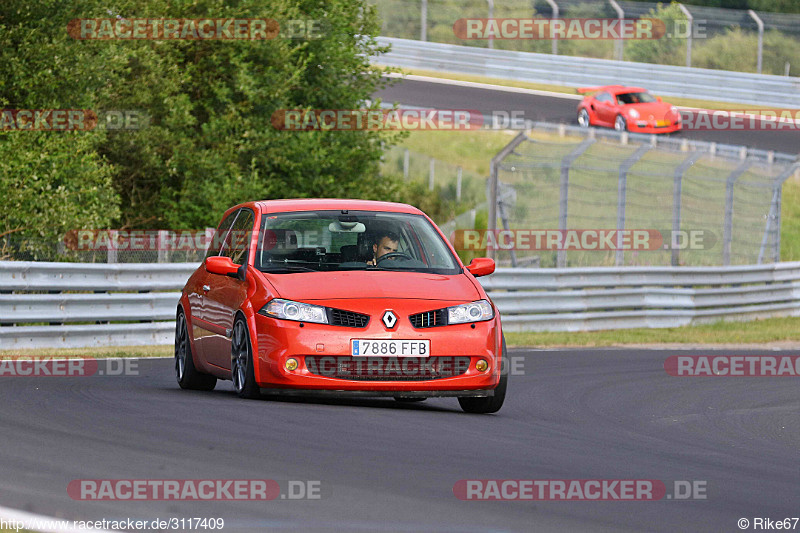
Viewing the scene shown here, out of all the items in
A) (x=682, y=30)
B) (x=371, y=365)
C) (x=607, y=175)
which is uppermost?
(x=371, y=365)

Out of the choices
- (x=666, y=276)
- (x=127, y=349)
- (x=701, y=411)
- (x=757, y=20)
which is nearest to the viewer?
(x=701, y=411)

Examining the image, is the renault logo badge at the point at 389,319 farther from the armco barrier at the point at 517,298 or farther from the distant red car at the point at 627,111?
the distant red car at the point at 627,111

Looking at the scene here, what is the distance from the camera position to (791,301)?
2472 cm

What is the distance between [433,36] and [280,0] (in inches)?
967

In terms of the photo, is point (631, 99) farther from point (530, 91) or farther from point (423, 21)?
point (423, 21)

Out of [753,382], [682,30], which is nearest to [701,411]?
[753,382]

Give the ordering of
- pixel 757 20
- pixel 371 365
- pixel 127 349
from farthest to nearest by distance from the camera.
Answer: pixel 757 20 < pixel 127 349 < pixel 371 365

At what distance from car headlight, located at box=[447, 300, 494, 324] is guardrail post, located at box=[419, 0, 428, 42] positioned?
39.5 meters

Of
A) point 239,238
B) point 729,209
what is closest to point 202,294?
point 239,238

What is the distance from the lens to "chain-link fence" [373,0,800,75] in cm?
4266

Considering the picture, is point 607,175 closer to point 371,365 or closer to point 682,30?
point 682,30

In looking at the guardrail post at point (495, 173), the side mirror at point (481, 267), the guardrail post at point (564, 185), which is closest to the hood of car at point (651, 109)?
the guardrail post at point (564, 185)

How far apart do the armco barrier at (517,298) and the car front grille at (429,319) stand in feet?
21.9

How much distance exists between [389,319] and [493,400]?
1115mm
